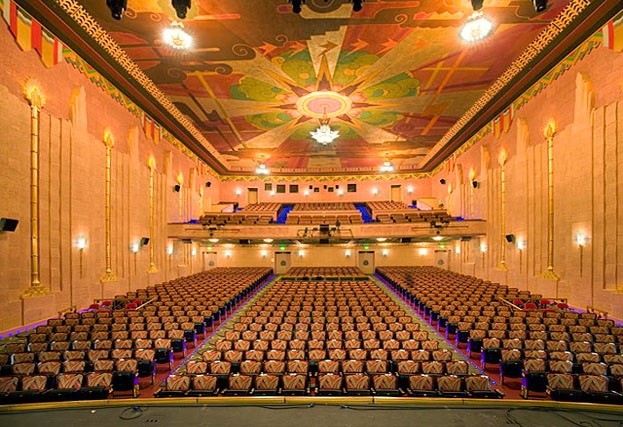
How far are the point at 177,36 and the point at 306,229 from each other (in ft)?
43.8

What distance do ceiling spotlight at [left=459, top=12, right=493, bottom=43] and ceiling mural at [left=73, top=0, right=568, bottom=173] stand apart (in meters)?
0.30

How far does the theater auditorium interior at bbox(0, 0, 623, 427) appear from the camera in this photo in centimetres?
522

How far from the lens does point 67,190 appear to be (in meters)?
10.8

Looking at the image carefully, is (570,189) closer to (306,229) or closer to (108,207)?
(306,229)

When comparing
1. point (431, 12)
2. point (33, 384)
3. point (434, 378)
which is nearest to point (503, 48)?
point (431, 12)

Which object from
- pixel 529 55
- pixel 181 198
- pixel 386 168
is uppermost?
pixel 529 55

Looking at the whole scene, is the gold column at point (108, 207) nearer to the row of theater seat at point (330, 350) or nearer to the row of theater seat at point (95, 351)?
the row of theater seat at point (95, 351)

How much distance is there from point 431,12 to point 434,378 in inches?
417

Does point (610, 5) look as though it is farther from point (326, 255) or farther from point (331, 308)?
point (326, 255)

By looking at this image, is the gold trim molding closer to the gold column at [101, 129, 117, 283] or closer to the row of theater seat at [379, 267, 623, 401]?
the row of theater seat at [379, 267, 623, 401]

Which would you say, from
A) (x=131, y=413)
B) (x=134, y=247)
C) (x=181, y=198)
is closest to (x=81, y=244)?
(x=134, y=247)

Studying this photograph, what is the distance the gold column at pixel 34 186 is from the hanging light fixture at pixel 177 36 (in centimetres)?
423

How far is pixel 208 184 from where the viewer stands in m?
26.6

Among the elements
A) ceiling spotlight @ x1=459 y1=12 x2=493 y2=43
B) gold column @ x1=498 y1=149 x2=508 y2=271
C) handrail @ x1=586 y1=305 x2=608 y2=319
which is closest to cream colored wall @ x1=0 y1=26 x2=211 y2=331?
ceiling spotlight @ x1=459 y1=12 x2=493 y2=43
